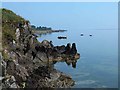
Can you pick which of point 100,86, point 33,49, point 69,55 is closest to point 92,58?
point 69,55

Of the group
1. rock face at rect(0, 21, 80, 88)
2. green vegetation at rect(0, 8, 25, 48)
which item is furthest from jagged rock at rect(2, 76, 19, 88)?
green vegetation at rect(0, 8, 25, 48)

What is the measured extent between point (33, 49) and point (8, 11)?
829cm

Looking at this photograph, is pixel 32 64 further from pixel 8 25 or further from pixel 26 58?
pixel 8 25

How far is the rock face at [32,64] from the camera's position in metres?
29.2

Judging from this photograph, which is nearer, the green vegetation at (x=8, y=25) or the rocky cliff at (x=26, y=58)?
the rocky cliff at (x=26, y=58)

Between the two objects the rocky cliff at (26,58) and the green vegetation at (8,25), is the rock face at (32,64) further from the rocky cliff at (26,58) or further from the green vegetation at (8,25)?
the green vegetation at (8,25)

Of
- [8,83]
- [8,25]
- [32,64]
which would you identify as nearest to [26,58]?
[32,64]

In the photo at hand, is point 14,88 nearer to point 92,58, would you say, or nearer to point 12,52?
point 12,52

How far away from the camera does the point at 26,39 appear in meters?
44.6

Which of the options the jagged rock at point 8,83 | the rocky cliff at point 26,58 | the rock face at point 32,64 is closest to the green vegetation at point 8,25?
the rocky cliff at point 26,58

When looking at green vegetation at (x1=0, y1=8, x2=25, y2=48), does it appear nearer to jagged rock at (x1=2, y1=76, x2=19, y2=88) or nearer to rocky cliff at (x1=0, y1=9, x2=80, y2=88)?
rocky cliff at (x1=0, y1=9, x2=80, y2=88)

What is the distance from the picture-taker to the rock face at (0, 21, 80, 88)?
29188 mm

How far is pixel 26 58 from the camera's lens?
39500mm

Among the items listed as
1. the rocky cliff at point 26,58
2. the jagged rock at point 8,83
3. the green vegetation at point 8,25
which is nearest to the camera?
the jagged rock at point 8,83
